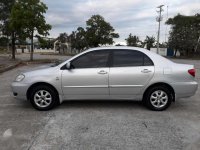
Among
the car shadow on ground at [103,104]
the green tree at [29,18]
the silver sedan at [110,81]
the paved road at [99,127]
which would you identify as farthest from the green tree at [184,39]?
the silver sedan at [110,81]

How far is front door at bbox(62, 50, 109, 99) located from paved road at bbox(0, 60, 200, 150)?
42cm

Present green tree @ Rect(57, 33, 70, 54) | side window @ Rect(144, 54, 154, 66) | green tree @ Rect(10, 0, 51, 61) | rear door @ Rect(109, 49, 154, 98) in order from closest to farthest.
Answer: rear door @ Rect(109, 49, 154, 98)
side window @ Rect(144, 54, 154, 66)
green tree @ Rect(10, 0, 51, 61)
green tree @ Rect(57, 33, 70, 54)

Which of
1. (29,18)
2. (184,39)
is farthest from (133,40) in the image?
(29,18)

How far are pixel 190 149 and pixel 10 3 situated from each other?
87.6ft

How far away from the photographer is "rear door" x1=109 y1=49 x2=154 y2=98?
6258 millimetres

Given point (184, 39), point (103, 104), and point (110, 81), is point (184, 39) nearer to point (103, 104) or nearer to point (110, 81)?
point (103, 104)

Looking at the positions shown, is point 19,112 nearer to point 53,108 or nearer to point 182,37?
point 53,108

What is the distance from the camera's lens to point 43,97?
6.37m

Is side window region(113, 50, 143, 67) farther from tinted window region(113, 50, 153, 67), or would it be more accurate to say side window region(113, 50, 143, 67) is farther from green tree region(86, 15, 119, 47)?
green tree region(86, 15, 119, 47)

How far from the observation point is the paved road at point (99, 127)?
434cm

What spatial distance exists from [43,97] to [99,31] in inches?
1955

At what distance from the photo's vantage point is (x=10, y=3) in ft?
88.6

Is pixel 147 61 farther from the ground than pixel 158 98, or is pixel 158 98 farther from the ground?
pixel 147 61

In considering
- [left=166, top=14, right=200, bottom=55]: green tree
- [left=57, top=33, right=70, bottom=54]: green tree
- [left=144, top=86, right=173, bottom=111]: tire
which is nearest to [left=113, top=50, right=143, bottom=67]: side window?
[left=144, top=86, right=173, bottom=111]: tire
